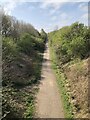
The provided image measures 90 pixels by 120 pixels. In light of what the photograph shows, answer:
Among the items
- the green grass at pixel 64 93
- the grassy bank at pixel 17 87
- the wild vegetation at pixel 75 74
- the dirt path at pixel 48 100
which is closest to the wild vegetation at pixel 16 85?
the grassy bank at pixel 17 87

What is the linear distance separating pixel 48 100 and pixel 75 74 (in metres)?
6.44

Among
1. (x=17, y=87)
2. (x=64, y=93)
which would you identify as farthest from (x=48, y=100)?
(x=17, y=87)

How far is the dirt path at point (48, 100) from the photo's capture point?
1675 cm

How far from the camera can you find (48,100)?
63.7 ft

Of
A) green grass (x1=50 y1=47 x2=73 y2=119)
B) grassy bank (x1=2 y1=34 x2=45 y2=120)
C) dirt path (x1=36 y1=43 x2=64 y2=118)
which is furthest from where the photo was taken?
green grass (x1=50 y1=47 x2=73 y2=119)

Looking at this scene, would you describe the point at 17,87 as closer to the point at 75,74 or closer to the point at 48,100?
the point at 48,100

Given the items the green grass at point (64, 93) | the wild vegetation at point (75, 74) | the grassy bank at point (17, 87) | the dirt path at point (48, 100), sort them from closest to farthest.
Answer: the grassy bank at point (17, 87), the dirt path at point (48, 100), the green grass at point (64, 93), the wild vegetation at point (75, 74)

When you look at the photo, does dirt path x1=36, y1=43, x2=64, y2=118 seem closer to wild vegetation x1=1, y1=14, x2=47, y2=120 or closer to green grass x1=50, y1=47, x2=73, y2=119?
green grass x1=50, y1=47, x2=73, y2=119

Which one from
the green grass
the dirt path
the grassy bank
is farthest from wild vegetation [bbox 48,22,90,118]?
the grassy bank

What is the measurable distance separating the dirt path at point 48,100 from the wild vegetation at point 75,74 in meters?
0.50

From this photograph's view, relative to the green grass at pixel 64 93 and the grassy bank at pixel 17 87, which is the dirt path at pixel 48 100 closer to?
the green grass at pixel 64 93

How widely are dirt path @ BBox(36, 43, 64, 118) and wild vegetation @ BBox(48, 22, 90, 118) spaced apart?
1.63ft

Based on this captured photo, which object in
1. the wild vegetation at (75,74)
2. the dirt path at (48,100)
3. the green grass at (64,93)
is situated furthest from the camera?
the wild vegetation at (75,74)

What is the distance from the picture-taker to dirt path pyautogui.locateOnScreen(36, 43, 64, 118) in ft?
55.0
